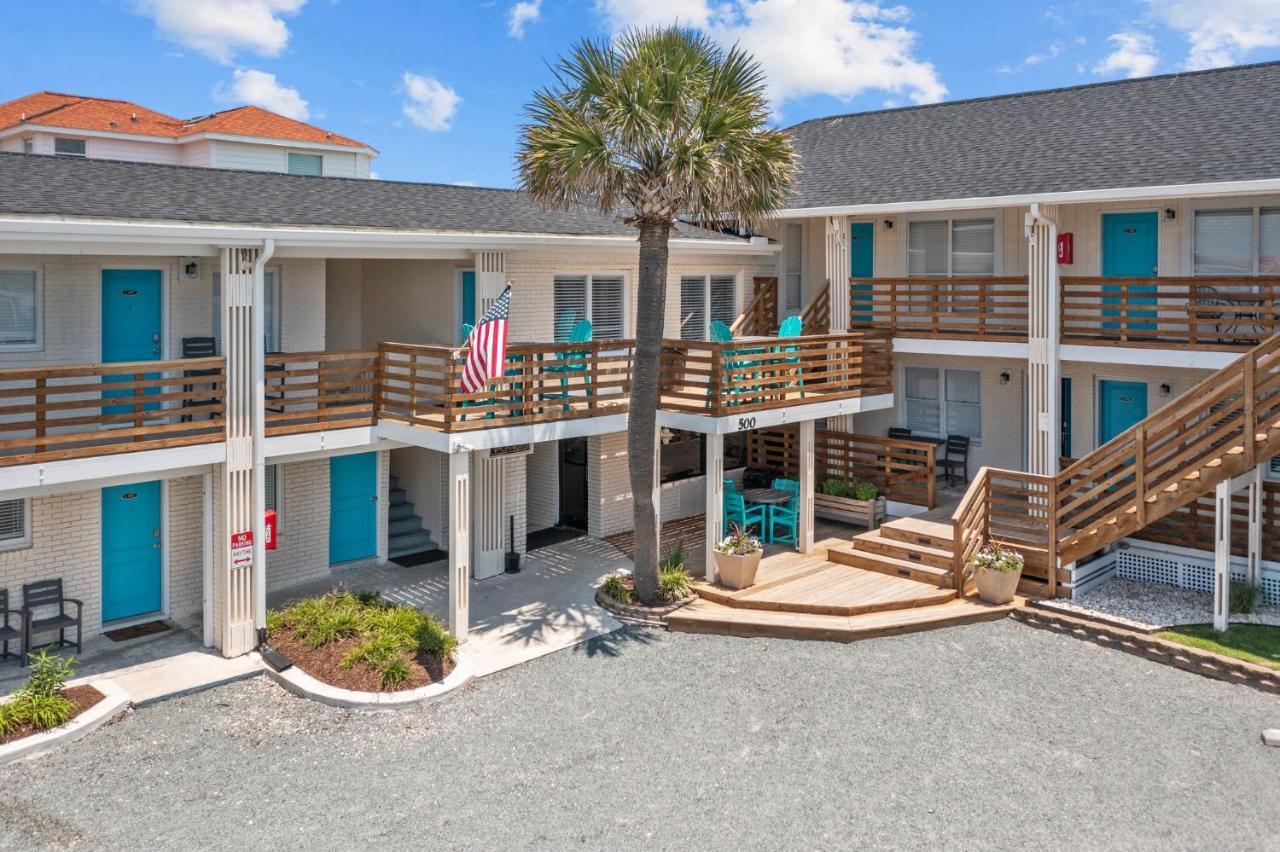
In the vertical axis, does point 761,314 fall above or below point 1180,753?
above

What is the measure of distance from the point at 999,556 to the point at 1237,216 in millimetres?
7051

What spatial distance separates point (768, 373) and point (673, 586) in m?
4.09

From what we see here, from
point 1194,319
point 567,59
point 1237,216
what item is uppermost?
point 567,59

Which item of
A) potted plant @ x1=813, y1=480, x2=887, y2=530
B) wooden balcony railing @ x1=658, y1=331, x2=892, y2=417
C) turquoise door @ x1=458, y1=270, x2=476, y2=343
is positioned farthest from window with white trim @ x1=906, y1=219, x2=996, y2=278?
turquoise door @ x1=458, y1=270, x2=476, y2=343

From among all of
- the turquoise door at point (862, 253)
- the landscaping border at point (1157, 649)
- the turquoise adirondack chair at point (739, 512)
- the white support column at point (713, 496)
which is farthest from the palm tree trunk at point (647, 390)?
the turquoise door at point (862, 253)

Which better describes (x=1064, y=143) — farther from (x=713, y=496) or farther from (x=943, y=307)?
(x=713, y=496)

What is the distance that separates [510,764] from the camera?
1103 centimetres

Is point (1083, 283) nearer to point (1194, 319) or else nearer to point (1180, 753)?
point (1194, 319)

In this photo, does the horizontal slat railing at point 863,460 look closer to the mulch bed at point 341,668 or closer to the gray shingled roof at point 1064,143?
the gray shingled roof at point 1064,143

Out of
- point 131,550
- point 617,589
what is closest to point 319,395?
point 131,550

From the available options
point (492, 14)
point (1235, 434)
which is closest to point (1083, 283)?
point (1235, 434)

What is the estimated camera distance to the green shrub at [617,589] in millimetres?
15602

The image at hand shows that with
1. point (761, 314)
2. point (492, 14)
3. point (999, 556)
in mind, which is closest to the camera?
point (999, 556)

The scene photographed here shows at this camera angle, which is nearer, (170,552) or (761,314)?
(170,552)
